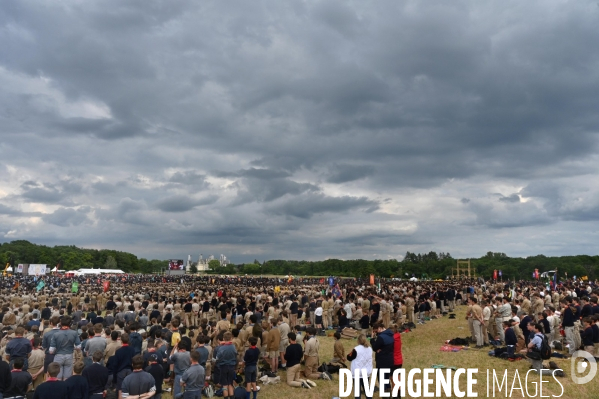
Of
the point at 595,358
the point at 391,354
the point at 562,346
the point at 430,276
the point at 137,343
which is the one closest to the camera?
the point at 391,354

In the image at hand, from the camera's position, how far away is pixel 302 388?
42.8 feet

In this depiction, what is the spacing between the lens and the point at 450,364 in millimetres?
15938

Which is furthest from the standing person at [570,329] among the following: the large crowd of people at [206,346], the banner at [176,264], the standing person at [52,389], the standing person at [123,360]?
the banner at [176,264]

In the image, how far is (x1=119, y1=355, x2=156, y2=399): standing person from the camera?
7.54 metres

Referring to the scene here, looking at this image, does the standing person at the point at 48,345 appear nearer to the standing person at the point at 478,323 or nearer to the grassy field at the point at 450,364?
the grassy field at the point at 450,364

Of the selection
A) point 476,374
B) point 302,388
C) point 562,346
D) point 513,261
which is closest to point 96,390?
point 302,388

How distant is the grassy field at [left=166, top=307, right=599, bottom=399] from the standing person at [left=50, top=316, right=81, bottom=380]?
5.62 meters

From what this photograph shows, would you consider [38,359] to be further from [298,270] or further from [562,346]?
[298,270]

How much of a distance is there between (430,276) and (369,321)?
82901 millimetres

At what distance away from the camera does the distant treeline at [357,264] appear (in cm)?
8388

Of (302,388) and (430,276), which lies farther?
(430,276)

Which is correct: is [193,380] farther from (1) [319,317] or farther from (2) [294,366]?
(1) [319,317]

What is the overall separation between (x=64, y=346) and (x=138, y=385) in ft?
16.1

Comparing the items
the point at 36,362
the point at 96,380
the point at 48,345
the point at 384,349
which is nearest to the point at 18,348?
the point at 36,362
